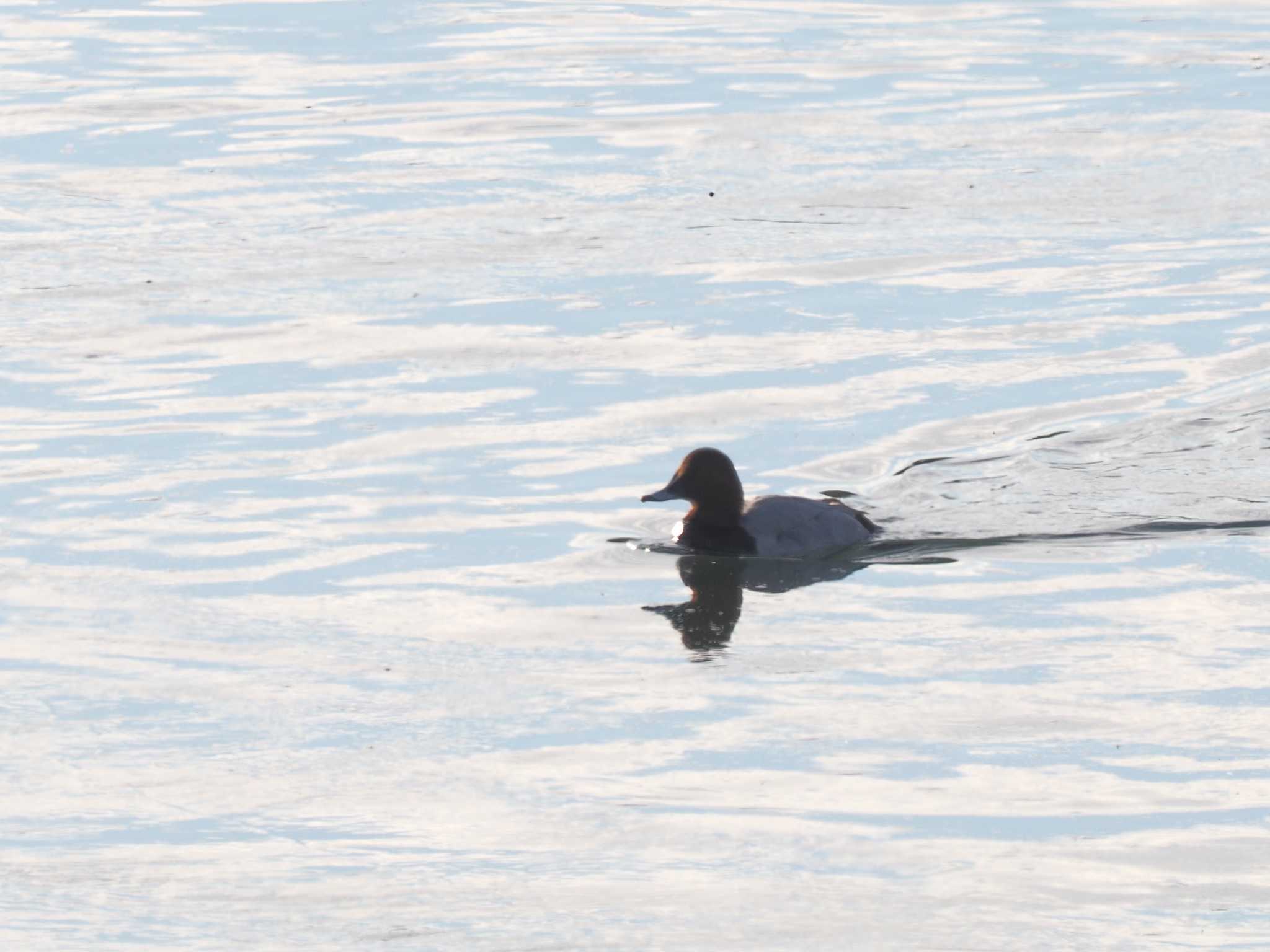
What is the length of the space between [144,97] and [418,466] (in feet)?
38.6

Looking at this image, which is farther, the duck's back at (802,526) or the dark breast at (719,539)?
the dark breast at (719,539)

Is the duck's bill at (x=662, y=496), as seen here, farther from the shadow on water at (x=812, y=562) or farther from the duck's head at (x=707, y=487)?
the shadow on water at (x=812, y=562)

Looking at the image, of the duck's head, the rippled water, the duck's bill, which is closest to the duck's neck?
the duck's head

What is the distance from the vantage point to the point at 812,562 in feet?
39.5

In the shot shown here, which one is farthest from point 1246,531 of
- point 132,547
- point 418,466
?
point 132,547

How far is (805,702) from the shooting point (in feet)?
31.3

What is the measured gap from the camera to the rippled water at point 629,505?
7.89 meters

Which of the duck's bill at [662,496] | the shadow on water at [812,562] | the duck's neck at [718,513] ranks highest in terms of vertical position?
the duck's bill at [662,496]

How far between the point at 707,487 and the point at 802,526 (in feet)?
1.68

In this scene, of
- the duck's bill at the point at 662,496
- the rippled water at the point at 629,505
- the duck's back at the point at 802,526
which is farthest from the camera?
the duck's bill at the point at 662,496

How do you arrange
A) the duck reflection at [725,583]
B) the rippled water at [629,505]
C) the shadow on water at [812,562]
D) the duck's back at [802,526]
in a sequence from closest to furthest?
the rippled water at [629,505]
the duck reflection at [725,583]
the shadow on water at [812,562]
the duck's back at [802,526]

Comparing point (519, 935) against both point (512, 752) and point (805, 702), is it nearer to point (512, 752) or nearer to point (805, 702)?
point (512, 752)

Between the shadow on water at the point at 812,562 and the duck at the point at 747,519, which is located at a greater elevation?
the duck at the point at 747,519

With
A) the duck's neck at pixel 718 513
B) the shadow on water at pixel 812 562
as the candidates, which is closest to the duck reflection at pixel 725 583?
the shadow on water at pixel 812 562
